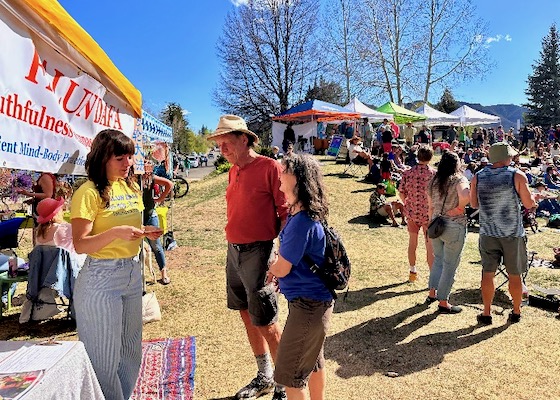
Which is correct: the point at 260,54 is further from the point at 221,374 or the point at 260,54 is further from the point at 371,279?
the point at 221,374

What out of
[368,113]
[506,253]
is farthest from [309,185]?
[368,113]

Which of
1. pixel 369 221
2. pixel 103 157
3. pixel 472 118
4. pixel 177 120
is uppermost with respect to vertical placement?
pixel 177 120

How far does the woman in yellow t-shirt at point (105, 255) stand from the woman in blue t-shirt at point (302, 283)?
0.82 metres

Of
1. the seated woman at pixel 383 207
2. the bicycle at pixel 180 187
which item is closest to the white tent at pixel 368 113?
the bicycle at pixel 180 187

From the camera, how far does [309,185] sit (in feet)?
7.75

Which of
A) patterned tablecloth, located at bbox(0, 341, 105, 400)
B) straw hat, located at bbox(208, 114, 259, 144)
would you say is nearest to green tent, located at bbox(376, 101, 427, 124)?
straw hat, located at bbox(208, 114, 259, 144)

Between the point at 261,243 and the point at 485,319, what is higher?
the point at 261,243

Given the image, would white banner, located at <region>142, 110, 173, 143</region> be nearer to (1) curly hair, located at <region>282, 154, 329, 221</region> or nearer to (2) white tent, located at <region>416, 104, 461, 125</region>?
(1) curly hair, located at <region>282, 154, 329, 221</region>

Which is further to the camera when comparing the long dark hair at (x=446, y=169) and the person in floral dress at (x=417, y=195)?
the person in floral dress at (x=417, y=195)

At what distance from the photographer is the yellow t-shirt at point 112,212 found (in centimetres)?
229

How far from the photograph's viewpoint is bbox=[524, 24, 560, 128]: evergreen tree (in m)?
43.1

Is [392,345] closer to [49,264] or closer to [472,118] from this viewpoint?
[49,264]

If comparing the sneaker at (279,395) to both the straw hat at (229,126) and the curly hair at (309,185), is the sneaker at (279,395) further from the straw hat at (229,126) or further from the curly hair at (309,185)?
the straw hat at (229,126)

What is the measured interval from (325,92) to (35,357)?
1525 inches
